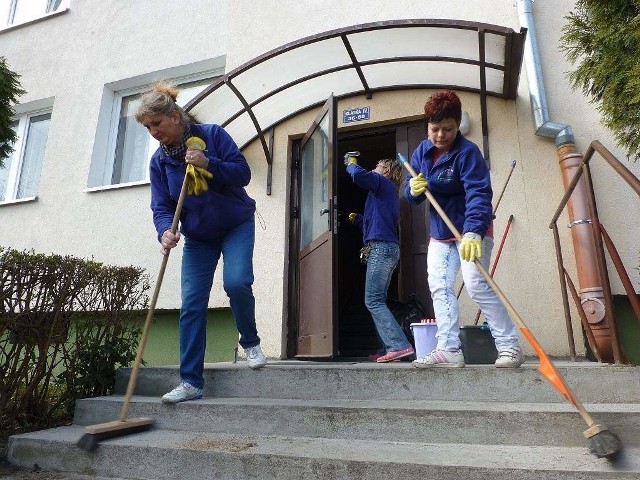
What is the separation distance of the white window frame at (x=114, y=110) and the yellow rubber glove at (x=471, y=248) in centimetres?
446

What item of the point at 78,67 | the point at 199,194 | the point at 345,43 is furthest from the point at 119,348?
the point at 78,67

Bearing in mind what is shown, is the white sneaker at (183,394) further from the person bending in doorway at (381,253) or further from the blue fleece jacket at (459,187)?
the blue fleece jacket at (459,187)

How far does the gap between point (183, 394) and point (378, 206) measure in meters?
2.22

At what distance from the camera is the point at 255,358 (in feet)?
10.2

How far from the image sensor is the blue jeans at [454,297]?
2.80 meters

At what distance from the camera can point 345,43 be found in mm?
4469

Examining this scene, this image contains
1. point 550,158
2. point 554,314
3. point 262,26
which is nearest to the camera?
point 554,314

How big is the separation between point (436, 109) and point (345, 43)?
1.83 metres

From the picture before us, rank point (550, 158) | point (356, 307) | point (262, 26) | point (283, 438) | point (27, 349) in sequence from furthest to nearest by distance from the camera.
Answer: point (356, 307)
point (262, 26)
point (550, 158)
point (27, 349)
point (283, 438)

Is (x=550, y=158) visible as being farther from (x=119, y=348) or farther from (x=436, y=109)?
(x=119, y=348)

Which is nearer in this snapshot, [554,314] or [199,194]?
[199,194]

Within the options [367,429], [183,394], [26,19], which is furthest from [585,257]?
[26,19]

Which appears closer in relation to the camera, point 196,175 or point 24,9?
point 196,175

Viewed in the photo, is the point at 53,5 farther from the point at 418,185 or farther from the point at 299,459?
the point at 299,459
